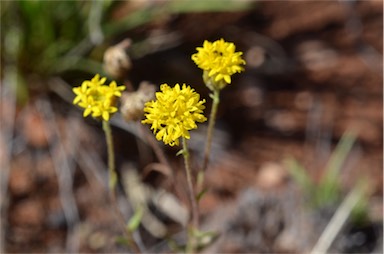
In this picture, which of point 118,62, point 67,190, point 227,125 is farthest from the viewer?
point 227,125

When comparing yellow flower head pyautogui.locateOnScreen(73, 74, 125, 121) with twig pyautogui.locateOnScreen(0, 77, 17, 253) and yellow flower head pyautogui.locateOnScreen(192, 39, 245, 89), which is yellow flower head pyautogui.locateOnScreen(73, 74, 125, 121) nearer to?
yellow flower head pyautogui.locateOnScreen(192, 39, 245, 89)

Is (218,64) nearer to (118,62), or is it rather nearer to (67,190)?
(118,62)

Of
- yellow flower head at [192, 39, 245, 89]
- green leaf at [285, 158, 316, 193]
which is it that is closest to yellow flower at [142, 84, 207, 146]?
yellow flower head at [192, 39, 245, 89]

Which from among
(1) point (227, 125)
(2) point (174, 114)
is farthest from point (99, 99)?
(1) point (227, 125)

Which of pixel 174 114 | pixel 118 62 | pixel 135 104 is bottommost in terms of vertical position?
pixel 174 114

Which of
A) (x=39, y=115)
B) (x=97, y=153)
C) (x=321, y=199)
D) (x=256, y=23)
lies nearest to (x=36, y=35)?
(x=39, y=115)

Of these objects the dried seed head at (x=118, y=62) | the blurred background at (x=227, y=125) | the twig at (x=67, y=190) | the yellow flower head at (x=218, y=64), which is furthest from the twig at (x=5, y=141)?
the yellow flower head at (x=218, y=64)

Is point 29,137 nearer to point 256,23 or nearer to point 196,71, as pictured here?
point 196,71
